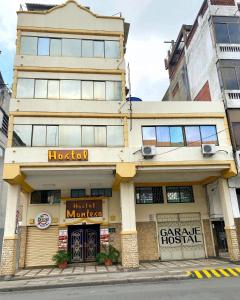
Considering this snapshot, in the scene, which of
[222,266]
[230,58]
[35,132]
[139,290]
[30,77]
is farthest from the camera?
[230,58]

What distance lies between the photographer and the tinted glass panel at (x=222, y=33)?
20672mm

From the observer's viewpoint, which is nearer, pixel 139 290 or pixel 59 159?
pixel 139 290

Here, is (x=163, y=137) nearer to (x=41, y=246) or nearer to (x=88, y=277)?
(x=88, y=277)

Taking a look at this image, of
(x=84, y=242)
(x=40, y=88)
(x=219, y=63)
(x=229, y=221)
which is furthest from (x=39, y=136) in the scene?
(x=219, y=63)

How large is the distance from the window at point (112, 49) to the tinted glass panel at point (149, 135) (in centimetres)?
603

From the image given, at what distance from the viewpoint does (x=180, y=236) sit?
2100cm

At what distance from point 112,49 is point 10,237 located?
1457cm

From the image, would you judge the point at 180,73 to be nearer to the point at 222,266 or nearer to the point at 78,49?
the point at 78,49

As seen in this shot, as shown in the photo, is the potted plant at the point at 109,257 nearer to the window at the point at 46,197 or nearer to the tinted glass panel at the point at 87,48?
the window at the point at 46,197

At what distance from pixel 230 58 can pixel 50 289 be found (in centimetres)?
1900

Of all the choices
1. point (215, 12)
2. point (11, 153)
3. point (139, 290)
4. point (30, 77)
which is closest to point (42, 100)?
point (30, 77)

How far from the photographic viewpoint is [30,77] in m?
18.8

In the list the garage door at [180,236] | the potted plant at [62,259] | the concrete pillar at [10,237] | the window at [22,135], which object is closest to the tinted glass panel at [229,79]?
the garage door at [180,236]

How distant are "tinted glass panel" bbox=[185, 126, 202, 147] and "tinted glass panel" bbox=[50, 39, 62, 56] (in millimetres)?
10629
